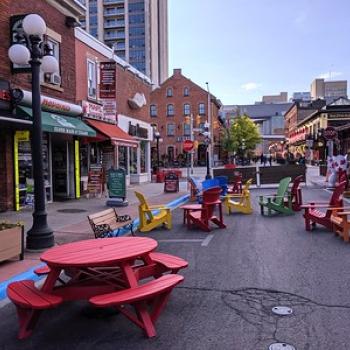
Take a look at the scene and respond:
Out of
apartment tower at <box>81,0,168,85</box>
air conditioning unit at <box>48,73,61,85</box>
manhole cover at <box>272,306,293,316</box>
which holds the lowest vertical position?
manhole cover at <box>272,306,293,316</box>

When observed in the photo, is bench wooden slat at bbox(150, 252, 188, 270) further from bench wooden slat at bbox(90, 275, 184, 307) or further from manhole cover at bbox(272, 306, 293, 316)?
manhole cover at bbox(272, 306, 293, 316)

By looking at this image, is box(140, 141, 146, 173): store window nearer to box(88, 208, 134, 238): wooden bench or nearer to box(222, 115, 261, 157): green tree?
box(88, 208, 134, 238): wooden bench

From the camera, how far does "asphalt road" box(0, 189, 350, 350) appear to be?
14.0 feet

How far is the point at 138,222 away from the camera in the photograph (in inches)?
475

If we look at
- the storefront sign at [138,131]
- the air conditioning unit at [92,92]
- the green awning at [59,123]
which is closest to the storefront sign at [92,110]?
the air conditioning unit at [92,92]

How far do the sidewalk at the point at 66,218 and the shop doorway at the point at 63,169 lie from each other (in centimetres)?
77

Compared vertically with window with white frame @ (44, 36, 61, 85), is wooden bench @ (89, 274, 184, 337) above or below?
below

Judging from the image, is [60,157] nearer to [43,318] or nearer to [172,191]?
[172,191]

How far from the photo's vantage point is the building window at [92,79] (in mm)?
19678

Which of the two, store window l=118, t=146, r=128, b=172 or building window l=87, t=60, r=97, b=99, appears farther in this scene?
store window l=118, t=146, r=128, b=172

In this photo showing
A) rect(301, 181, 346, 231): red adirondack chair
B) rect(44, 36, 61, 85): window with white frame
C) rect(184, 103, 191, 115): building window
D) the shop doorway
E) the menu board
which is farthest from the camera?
rect(184, 103, 191, 115): building window

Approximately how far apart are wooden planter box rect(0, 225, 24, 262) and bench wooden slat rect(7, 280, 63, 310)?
2313mm

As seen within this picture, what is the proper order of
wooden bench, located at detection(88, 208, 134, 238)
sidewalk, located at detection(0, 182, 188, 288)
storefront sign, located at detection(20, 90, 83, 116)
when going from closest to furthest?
sidewalk, located at detection(0, 182, 188, 288) → wooden bench, located at detection(88, 208, 134, 238) → storefront sign, located at detection(20, 90, 83, 116)

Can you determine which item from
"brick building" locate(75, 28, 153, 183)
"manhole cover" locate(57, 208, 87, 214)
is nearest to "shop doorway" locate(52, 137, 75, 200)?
"brick building" locate(75, 28, 153, 183)
